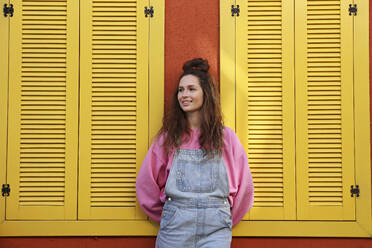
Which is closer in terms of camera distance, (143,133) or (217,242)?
(217,242)

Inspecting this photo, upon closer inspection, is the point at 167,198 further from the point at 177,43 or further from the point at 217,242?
the point at 177,43

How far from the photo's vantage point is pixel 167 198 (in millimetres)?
2367

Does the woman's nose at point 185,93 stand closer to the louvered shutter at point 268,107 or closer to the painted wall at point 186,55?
the painted wall at point 186,55

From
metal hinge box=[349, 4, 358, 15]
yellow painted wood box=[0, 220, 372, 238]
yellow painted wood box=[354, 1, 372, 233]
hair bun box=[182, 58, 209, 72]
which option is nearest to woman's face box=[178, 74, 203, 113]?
hair bun box=[182, 58, 209, 72]

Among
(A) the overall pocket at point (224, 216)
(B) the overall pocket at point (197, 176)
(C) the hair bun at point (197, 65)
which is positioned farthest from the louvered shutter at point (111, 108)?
(A) the overall pocket at point (224, 216)

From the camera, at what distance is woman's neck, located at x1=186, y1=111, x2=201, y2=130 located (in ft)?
8.16

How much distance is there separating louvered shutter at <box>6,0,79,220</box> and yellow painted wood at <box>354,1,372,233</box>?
81.3 inches

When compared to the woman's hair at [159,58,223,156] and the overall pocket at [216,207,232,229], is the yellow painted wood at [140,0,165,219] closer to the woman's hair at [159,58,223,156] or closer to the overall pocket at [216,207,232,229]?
the woman's hair at [159,58,223,156]

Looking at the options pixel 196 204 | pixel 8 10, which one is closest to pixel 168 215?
pixel 196 204

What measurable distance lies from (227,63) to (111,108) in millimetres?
922

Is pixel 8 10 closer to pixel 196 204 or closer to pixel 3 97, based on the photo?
pixel 3 97

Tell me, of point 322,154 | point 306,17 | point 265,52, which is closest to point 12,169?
point 265,52

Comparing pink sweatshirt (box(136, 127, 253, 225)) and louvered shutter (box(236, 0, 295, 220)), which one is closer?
pink sweatshirt (box(136, 127, 253, 225))

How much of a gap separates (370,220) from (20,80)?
2.75 metres
